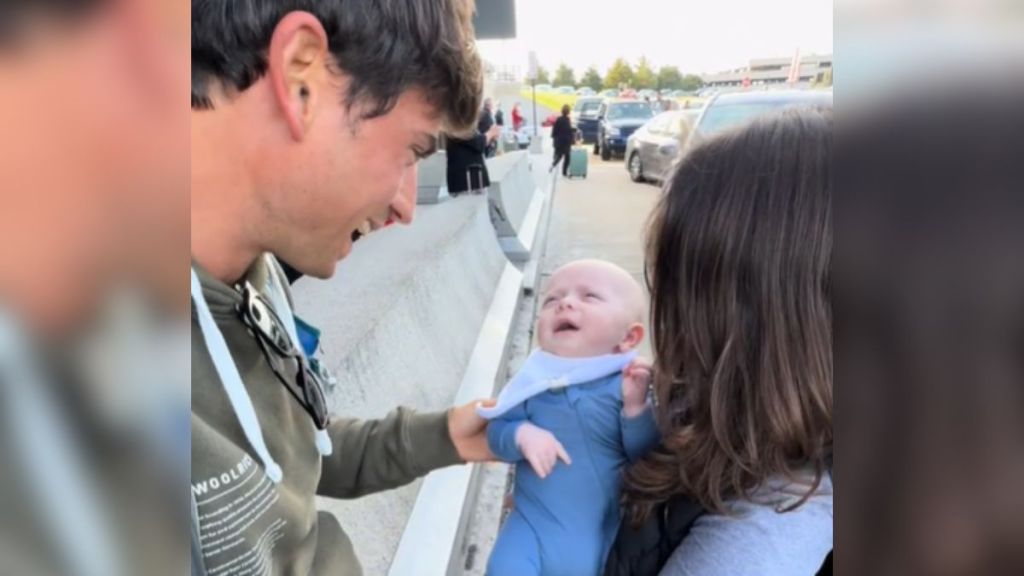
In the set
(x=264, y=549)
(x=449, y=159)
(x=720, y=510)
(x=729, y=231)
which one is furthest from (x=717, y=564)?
(x=449, y=159)

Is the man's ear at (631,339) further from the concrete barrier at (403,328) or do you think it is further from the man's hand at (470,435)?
the concrete barrier at (403,328)

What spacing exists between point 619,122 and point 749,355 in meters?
24.7

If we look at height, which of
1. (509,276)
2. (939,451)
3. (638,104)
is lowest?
(509,276)

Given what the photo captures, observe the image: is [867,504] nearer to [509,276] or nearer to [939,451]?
[939,451]

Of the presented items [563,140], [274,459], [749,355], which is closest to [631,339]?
[749,355]

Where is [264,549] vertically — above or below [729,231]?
below

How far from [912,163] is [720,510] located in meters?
0.96

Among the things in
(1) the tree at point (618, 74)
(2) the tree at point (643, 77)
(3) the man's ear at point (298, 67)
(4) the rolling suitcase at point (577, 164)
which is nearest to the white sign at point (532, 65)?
(4) the rolling suitcase at point (577, 164)

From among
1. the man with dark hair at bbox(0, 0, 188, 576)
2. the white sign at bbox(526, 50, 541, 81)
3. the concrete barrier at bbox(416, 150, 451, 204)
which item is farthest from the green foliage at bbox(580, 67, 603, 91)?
the man with dark hair at bbox(0, 0, 188, 576)

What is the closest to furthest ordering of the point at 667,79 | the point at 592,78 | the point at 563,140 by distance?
the point at 563,140, the point at 667,79, the point at 592,78

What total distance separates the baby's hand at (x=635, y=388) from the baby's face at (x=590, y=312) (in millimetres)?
197

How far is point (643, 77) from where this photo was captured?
62.2 meters

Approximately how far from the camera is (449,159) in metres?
9.14

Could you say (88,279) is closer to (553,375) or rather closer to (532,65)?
(553,375)
